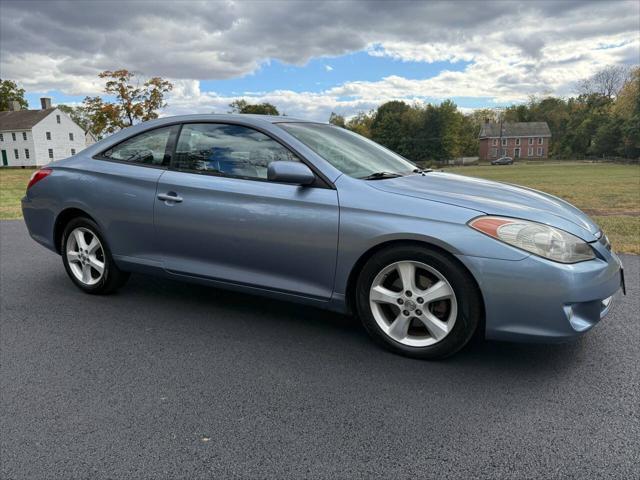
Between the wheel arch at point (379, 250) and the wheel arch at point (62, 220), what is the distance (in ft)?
7.81

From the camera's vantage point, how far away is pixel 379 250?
3.12m

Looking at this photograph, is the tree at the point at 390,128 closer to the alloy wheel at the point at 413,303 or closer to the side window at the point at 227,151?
the side window at the point at 227,151

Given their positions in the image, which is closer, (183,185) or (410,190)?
(410,190)

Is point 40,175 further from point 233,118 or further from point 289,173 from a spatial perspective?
point 289,173

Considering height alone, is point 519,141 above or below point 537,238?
below

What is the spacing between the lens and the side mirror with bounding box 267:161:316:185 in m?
3.22

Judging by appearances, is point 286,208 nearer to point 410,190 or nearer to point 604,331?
point 410,190

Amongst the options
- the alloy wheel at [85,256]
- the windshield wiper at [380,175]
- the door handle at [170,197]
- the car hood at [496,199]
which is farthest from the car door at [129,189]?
the car hood at [496,199]

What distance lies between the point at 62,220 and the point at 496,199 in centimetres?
368

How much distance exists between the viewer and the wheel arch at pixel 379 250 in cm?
290

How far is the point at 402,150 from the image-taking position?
8462 centimetres

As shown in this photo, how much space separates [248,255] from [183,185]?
2.54 ft

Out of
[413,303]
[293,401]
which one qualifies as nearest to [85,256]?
[293,401]

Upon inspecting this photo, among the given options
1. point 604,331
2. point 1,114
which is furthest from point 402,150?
point 604,331
